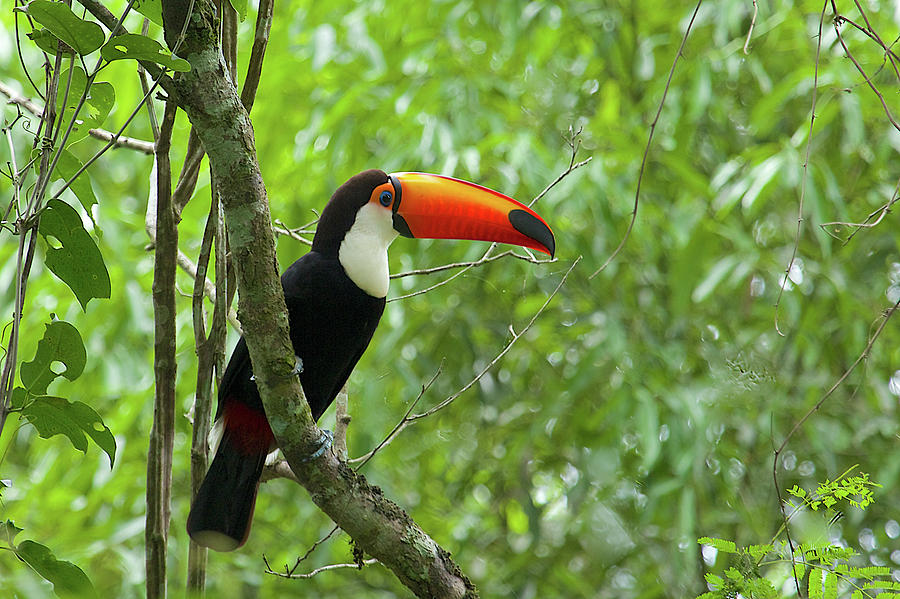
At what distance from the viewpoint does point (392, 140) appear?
2.67 m

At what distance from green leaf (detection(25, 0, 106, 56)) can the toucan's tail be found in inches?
36.5

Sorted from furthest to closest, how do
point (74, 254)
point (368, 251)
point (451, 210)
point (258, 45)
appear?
point (451, 210) → point (368, 251) → point (258, 45) → point (74, 254)

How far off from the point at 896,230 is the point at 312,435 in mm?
2077

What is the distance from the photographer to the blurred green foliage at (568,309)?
8.15 ft

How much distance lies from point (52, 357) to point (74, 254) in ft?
0.41

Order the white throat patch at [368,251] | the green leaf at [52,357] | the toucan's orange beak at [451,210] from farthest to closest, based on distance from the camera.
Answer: the toucan's orange beak at [451,210] < the white throat patch at [368,251] < the green leaf at [52,357]

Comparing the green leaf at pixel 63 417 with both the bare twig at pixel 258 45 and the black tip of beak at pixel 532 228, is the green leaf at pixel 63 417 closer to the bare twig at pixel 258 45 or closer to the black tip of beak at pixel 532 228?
the bare twig at pixel 258 45

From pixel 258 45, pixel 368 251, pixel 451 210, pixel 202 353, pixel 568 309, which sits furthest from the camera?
pixel 568 309

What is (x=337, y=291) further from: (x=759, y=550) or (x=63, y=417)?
(x=759, y=550)

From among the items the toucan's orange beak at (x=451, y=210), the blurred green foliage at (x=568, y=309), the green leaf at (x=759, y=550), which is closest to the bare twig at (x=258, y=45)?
the toucan's orange beak at (x=451, y=210)

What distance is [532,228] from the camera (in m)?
1.88

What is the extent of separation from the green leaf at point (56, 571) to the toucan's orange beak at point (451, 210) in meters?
1.10

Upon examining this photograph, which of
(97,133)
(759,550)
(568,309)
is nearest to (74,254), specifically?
(97,133)

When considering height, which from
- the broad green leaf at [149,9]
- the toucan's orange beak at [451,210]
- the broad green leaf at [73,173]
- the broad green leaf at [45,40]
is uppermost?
the toucan's orange beak at [451,210]
